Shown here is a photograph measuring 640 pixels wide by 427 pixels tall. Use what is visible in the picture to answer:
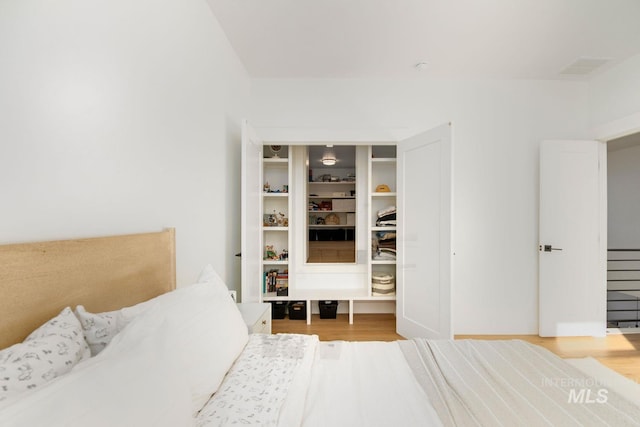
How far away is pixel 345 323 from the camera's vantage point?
329 cm

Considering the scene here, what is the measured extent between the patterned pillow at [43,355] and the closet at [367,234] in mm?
1478

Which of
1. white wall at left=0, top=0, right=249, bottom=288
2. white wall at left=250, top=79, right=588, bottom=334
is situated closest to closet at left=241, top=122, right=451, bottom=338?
white wall at left=250, top=79, right=588, bottom=334

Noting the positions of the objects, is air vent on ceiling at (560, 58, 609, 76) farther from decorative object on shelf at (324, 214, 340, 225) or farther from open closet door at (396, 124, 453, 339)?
decorative object on shelf at (324, 214, 340, 225)

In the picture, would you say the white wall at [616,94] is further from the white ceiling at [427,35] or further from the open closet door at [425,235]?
the open closet door at [425,235]

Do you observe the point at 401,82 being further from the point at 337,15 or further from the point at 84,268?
the point at 84,268

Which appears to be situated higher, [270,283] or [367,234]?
[367,234]

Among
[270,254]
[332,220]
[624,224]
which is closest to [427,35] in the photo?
[270,254]

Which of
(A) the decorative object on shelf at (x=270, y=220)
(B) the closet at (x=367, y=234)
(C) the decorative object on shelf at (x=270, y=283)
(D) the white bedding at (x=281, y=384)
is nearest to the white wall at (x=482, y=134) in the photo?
(B) the closet at (x=367, y=234)

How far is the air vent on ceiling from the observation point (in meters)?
2.59

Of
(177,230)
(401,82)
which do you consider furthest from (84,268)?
(401,82)

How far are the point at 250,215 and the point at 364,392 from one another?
66.7 inches

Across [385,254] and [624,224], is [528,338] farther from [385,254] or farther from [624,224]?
[624,224]

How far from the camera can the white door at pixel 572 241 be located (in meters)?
2.89

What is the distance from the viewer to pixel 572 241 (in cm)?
289
